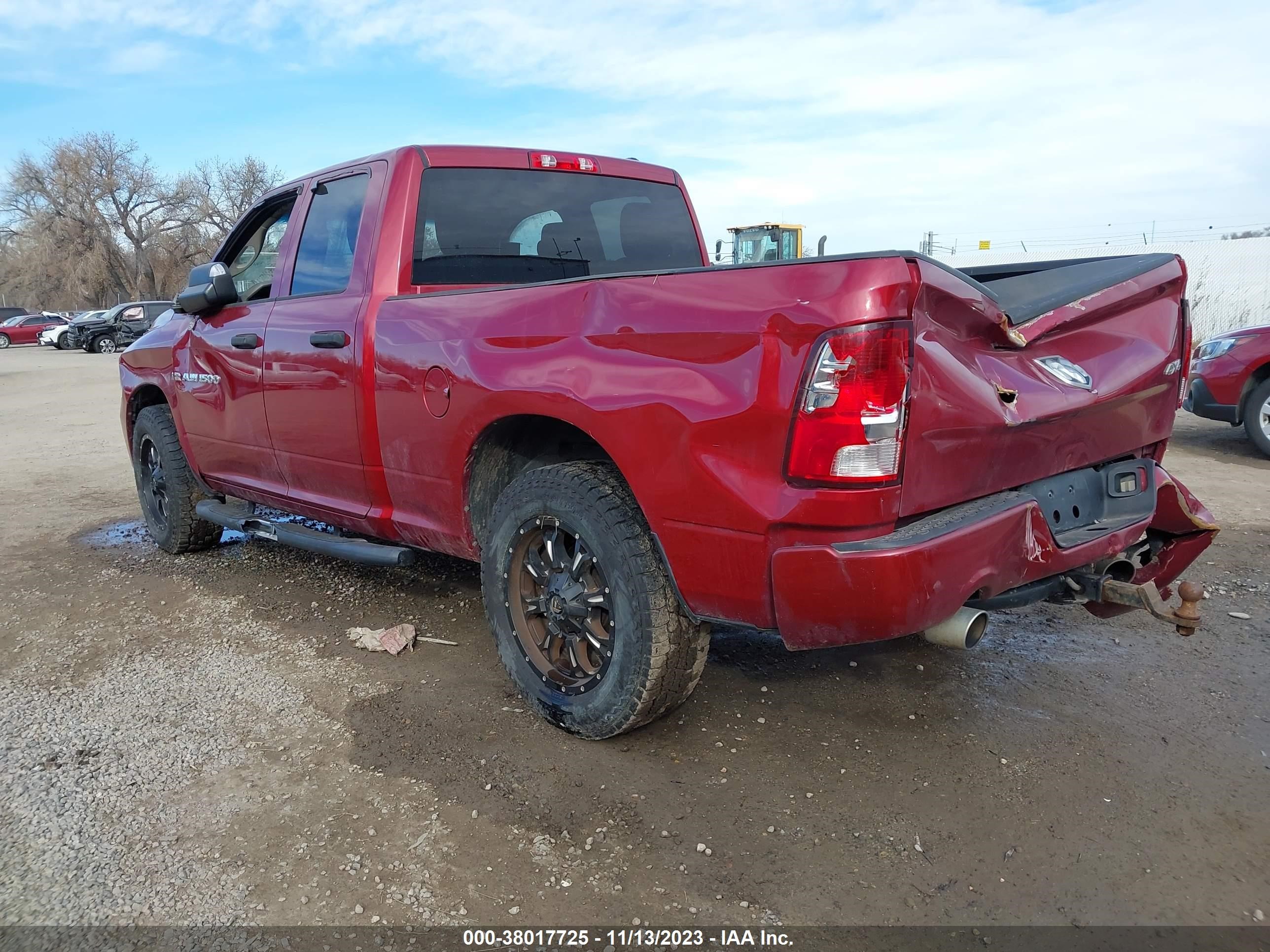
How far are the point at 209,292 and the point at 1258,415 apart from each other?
804cm

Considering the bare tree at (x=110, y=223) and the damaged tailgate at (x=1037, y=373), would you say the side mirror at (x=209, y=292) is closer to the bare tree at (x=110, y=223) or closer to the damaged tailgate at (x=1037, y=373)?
the damaged tailgate at (x=1037, y=373)

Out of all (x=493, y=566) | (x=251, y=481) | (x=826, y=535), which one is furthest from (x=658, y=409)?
(x=251, y=481)

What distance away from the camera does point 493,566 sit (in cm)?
321

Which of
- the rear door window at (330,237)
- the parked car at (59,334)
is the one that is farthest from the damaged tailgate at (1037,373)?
the parked car at (59,334)

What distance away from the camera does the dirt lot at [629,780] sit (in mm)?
2307

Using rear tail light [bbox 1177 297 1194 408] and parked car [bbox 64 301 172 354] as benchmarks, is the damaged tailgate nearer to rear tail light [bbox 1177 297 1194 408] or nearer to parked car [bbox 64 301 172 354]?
rear tail light [bbox 1177 297 1194 408]

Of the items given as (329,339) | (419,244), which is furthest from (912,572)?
(329,339)

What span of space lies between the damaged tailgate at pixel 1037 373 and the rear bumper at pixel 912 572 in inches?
3.1

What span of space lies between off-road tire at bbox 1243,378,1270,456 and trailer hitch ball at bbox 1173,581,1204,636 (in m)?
6.26

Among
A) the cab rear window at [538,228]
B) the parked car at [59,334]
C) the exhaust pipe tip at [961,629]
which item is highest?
the cab rear window at [538,228]

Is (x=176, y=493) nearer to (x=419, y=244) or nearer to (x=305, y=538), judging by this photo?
(x=305, y=538)

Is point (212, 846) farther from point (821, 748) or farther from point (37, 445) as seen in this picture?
point (37, 445)

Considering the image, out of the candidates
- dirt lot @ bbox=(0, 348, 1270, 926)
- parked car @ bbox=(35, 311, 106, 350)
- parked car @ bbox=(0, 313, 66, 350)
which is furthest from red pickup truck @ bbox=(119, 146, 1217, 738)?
parked car @ bbox=(0, 313, 66, 350)

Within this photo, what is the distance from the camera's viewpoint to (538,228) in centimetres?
407
